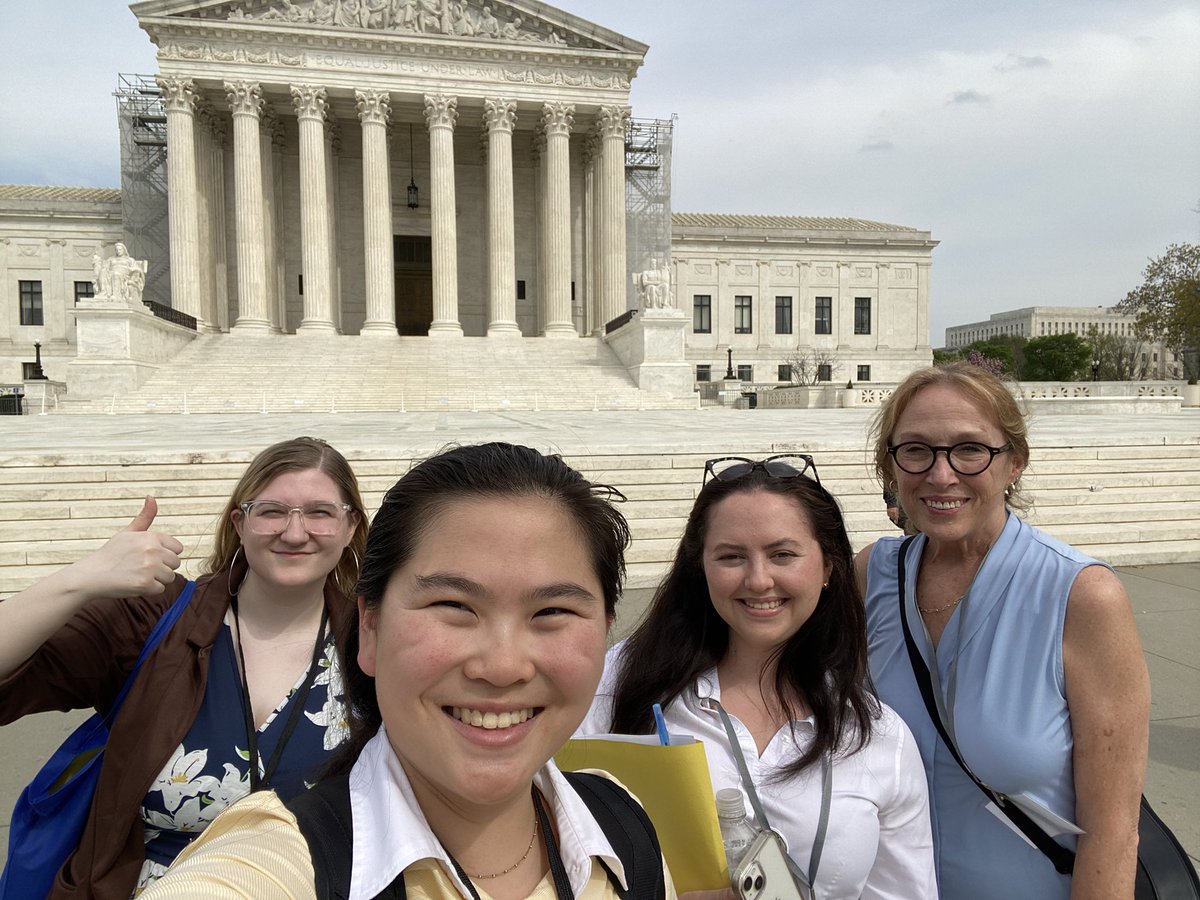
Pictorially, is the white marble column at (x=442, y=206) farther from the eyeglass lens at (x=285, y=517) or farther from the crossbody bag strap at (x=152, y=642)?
the crossbody bag strap at (x=152, y=642)

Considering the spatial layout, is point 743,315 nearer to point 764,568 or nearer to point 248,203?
point 248,203

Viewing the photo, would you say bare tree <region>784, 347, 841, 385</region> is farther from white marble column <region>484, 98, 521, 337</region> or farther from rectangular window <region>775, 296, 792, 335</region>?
white marble column <region>484, 98, 521, 337</region>

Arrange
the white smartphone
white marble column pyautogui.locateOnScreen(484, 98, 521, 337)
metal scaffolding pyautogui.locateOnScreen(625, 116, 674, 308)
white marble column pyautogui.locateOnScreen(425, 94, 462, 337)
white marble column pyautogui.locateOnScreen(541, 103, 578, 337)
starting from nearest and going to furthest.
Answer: the white smartphone → white marble column pyautogui.locateOnScreen(425, 94, 462, 337) → white marble column pyautogui.locateOnScreen(484, 98, 521, 337) → white marble column pyautogui.locateOnScreen(541, 103, 578, 337) → metal scaffolding pyautogui.locateOnScreen(625, 116, 674, 308)

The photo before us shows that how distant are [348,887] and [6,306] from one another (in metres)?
49.5

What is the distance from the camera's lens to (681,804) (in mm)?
1527

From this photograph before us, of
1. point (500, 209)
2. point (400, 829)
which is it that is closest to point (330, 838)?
point (400, 829)

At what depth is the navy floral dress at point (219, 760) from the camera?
2.07m

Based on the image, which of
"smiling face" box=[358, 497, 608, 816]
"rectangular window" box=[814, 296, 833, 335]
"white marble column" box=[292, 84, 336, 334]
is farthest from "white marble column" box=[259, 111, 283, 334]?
"smiling face" box=[358, 497, 608, 816]

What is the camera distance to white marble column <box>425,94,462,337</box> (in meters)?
34.4

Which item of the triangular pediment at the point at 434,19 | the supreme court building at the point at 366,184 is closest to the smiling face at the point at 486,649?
the supreme court building at the point at 366,184

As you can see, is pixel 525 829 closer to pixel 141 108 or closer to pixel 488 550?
pixel 488 550

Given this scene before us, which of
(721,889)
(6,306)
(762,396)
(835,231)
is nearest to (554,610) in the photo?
(721,889)

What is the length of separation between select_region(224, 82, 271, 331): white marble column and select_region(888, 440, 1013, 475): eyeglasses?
1348 inches

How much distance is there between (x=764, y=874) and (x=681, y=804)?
20cm
